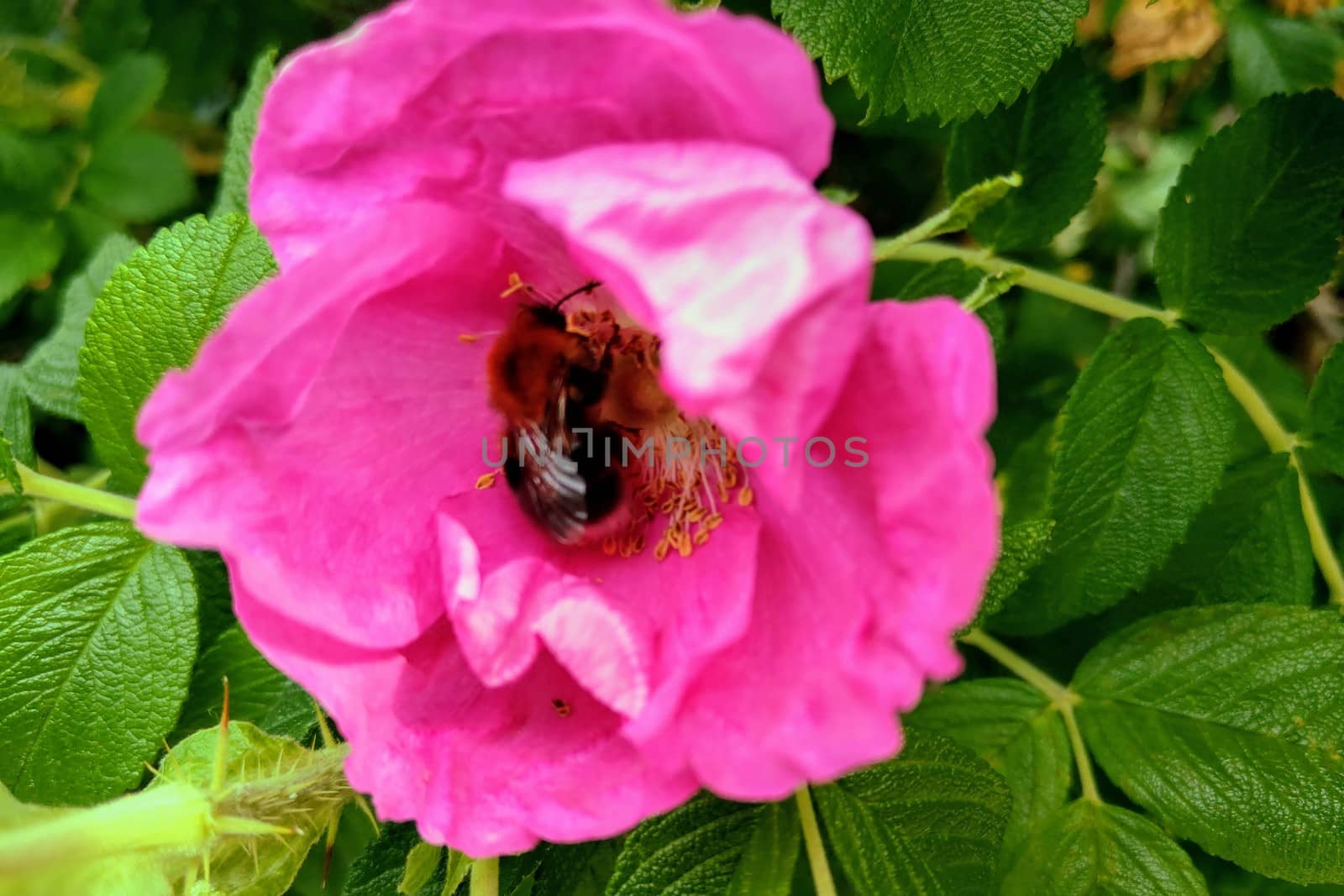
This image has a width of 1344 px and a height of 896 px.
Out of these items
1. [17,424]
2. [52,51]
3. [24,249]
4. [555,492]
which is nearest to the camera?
[555,492]

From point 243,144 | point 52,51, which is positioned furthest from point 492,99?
point 52,51

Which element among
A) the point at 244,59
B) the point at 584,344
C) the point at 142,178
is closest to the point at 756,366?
the point at 584,344

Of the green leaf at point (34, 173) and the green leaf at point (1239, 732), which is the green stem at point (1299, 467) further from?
the green leaf at point (34, 173)

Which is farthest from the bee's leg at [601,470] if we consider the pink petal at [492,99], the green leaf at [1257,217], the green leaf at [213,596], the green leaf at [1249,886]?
the green leaf at [1249,886]

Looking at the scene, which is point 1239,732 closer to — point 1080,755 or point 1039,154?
point 1080,755

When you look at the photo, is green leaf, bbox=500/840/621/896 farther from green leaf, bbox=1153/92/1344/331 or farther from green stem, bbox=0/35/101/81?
Result: green stem, bbox=0/35/101/81
